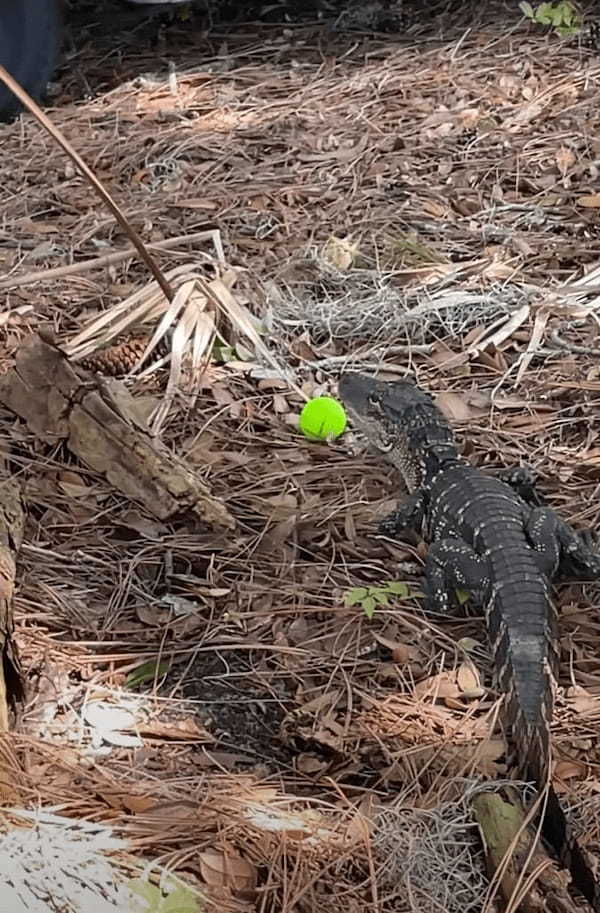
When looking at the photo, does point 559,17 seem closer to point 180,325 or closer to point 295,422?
point 180,325

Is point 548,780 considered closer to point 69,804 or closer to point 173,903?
point 173,903

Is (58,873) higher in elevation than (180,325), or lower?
higher

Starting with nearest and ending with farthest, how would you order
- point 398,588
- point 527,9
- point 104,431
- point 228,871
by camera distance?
point 228,871 → point 398,588 → point 104,431 → point 527,9

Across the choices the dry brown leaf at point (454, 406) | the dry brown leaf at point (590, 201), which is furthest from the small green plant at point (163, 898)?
the dry brown leaf at point (590, 201)

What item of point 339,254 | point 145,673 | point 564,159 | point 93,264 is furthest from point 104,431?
point 564,159

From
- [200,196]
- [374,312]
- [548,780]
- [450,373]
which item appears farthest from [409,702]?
[200,196]

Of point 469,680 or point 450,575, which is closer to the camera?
point 469,680

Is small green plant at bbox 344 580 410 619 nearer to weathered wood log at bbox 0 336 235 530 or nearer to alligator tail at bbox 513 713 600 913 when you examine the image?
weathered wood log at bbox 0 336 235 530
